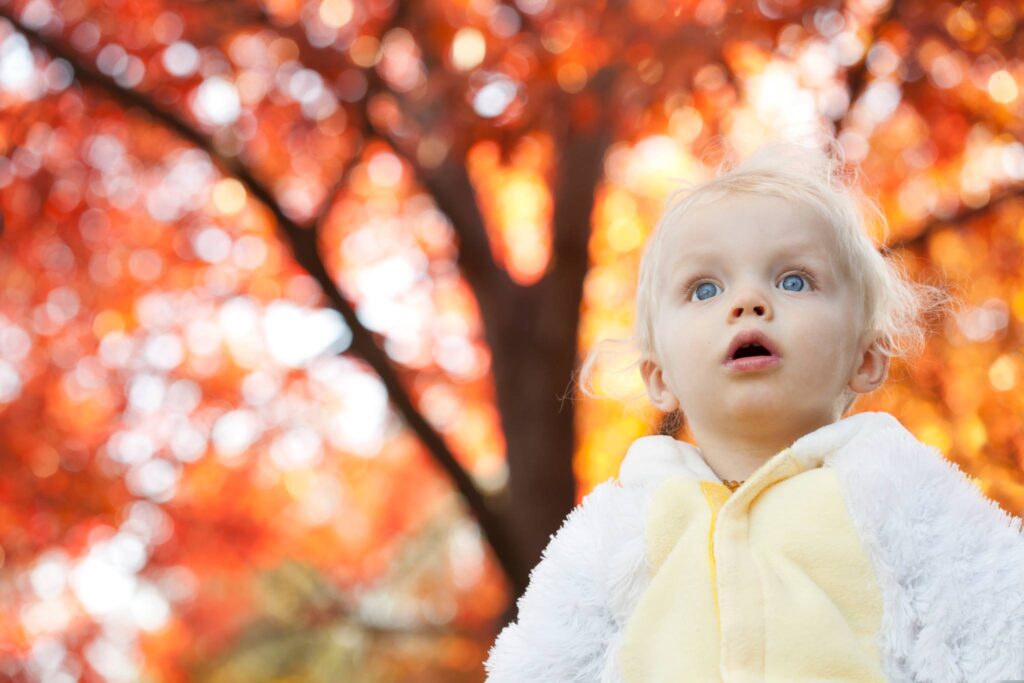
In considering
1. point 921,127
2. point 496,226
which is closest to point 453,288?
point 496,226

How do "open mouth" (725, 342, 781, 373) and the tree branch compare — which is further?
the tree branch

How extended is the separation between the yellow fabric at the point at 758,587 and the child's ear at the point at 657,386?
20cm

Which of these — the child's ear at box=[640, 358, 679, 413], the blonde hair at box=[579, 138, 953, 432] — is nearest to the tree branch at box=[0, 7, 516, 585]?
the blonde hair at box=[579, 138, 953, 432]

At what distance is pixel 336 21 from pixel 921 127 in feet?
8.99

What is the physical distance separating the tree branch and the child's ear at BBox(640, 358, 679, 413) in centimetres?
290

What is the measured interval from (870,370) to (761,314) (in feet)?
0.79

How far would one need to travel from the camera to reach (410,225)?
23.3ft

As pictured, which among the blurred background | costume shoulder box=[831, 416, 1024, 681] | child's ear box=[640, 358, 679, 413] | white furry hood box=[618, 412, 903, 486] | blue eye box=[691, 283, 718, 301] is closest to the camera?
costume shoulder box=[831, 416, 1024, 681]

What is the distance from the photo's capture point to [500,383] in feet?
15.4

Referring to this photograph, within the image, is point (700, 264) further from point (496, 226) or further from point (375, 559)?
point (375, 559)

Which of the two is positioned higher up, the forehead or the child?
the forehead

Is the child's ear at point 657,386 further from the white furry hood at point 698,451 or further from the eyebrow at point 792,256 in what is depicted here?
the eyebrow at point 792,256

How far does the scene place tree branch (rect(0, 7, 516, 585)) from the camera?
4445 millimetres

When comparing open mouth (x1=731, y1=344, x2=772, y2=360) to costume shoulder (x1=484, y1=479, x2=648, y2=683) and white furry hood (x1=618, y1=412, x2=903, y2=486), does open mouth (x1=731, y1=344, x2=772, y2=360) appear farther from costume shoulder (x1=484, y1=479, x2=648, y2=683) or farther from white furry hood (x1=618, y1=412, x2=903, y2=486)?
costume shoulder (x1=484, y1=479, x2=648, y2=683)
